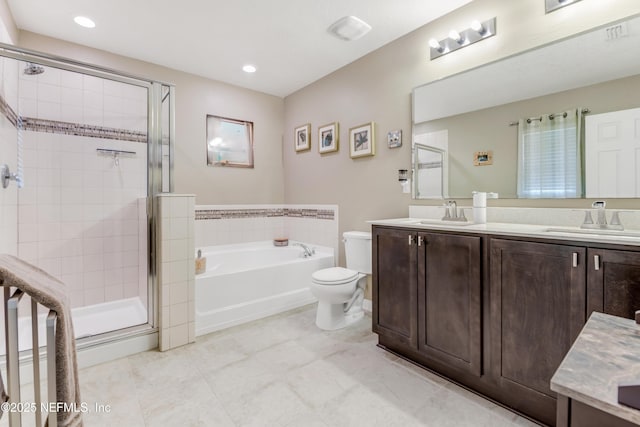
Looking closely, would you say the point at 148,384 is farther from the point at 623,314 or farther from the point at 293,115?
the point at 293,115

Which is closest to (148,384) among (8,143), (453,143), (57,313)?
(57,313)

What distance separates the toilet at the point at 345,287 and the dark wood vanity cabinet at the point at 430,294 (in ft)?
1.24

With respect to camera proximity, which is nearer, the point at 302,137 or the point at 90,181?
the point at 90,181

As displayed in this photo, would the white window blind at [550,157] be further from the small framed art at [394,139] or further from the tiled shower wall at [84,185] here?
the tiled shower wall at [84,185]

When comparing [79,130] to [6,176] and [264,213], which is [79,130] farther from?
[264,213]

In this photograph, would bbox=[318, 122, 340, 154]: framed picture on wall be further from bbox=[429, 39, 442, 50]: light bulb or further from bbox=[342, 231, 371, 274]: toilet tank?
bbox=[429, 39, 442, 50]: light bulb

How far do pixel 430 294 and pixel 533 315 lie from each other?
540 millimetres

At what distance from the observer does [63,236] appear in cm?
271

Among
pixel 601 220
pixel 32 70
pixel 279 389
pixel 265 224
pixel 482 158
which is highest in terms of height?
pixel 32 70

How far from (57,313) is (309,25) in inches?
98.7

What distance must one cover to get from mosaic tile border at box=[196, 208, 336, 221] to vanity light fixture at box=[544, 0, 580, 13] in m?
2.29

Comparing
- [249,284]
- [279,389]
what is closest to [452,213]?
[279,389]

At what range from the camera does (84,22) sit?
7.93 ft

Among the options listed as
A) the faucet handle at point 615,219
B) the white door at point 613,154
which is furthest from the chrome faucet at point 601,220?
the white door at point 613,154
